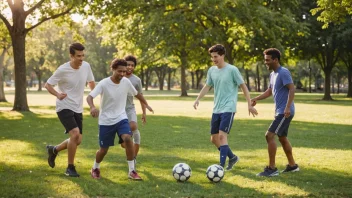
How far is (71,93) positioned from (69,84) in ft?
0.54

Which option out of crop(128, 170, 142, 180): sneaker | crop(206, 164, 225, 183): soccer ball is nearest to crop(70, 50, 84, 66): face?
crop(128, 170, 142, 180): sneaker

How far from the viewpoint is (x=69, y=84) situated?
8297mm

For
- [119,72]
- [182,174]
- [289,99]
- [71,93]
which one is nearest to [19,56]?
[71,93]

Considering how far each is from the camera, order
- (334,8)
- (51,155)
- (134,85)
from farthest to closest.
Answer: (334,8) → (134,85) → (51,155)

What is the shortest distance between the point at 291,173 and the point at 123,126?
3.11 meters

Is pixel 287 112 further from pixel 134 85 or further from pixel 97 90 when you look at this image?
pixel 97 90

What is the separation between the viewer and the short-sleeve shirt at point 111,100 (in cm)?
781

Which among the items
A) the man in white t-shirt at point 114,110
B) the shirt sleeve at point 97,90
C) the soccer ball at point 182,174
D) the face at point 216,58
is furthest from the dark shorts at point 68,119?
the face at point 216,58

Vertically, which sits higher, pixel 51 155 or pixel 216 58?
pixel 216 58

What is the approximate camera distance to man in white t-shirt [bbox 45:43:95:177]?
26.7 ft

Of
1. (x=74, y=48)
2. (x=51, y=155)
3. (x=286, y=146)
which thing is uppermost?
(x=74, y=48)

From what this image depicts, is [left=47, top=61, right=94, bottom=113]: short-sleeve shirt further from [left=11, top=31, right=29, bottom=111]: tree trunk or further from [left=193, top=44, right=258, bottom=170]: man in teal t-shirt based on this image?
[left=11, top=31, right=29, bottom=111]: tree trunk

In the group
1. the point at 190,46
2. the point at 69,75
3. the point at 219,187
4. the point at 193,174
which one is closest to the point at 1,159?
the point at 69,75

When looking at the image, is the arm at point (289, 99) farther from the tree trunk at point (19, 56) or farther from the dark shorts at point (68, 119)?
the tree trunk at point (19, 56)
